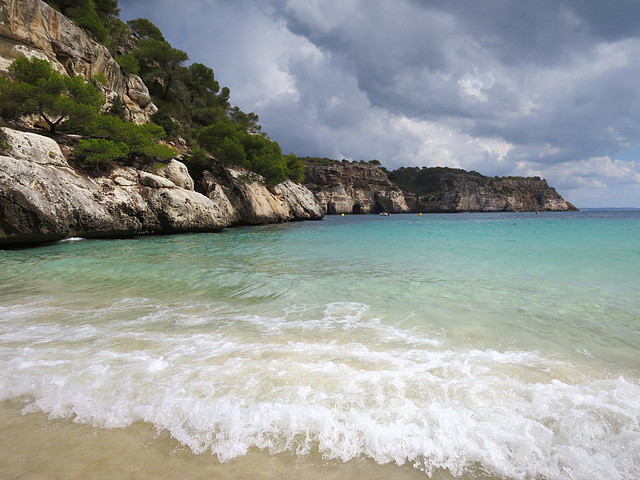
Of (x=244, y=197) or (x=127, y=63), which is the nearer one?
(x=244, y=197)

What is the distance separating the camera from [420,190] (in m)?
125

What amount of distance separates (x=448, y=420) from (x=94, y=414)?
2645 mm

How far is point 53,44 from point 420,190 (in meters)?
122

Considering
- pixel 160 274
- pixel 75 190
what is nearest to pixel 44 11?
pixel 75 190

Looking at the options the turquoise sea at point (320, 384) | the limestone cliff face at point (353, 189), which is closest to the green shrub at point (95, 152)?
the turquoise sea at point (320, 384)

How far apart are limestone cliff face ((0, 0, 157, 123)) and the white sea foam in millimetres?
24976

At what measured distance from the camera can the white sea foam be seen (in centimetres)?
192

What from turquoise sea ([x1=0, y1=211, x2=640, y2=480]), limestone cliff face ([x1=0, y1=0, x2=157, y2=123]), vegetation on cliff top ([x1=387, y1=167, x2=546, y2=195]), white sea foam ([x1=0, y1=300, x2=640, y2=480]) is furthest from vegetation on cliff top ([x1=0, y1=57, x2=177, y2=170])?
vegetation on cliff top ([x1=387, y1=167, x2=546, y2=195])

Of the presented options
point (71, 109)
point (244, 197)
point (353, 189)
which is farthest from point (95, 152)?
point (353, 189)

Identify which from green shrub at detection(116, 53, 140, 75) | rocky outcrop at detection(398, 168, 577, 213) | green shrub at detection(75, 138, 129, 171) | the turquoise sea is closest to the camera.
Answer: the turquoise sea

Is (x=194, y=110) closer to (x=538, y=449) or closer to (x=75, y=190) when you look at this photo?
(x=75, y=190)

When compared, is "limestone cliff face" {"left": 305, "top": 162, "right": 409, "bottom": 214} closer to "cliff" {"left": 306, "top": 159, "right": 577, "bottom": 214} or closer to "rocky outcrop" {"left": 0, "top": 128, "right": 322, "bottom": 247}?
"cliff" {"left": 306, "top": 159, "right": 577, "bottom": 214}

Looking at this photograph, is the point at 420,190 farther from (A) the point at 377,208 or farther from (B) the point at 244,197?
(B) the point at 244,197

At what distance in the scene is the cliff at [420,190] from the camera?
9506 centimetres
